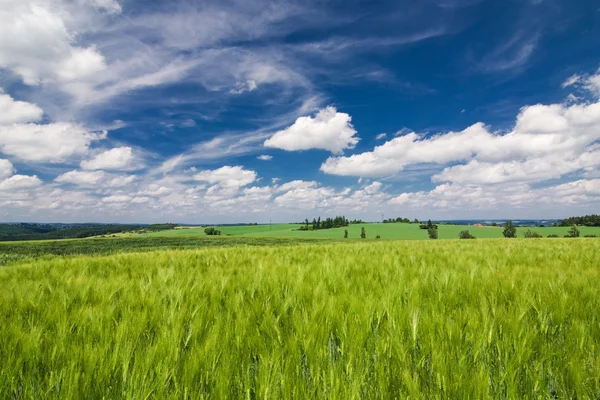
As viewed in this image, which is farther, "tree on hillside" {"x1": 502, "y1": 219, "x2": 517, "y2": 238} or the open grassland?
"tree on hillside" {"x1": 502, "y1": 219, "x2": 517, "y2": 238}

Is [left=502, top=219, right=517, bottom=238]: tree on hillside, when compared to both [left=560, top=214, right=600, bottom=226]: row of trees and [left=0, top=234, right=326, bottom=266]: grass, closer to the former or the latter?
[left=560, top=214, right=600, bottom=226]: row of trees

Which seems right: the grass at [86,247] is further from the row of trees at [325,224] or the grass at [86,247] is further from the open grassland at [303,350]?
the row of trees at [325,224]

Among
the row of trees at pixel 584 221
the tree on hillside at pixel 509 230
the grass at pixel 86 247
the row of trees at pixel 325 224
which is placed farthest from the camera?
the row of trees at pixel 325 224

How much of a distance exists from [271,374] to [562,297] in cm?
225

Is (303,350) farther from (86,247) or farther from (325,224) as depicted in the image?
(325,224)

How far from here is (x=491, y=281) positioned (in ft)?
10.0

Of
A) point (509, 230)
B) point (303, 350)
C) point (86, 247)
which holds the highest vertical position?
→ point (303, 350)

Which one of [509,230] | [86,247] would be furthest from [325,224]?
[86,247]

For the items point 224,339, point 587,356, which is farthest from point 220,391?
point 587,356

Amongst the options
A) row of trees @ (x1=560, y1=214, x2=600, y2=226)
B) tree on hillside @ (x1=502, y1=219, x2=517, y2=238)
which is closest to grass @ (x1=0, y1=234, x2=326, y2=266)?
tree on hillside @ (x1=502, y1=219, x2=517, y2=238)

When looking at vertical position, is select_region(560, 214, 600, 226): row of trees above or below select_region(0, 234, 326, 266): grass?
above

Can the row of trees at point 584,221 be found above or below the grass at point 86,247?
above

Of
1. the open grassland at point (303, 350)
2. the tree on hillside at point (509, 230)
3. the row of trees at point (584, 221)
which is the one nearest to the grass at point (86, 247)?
the open grassland at point (303, 350)

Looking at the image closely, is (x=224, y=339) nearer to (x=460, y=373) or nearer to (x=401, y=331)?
(x=401, y=331)
